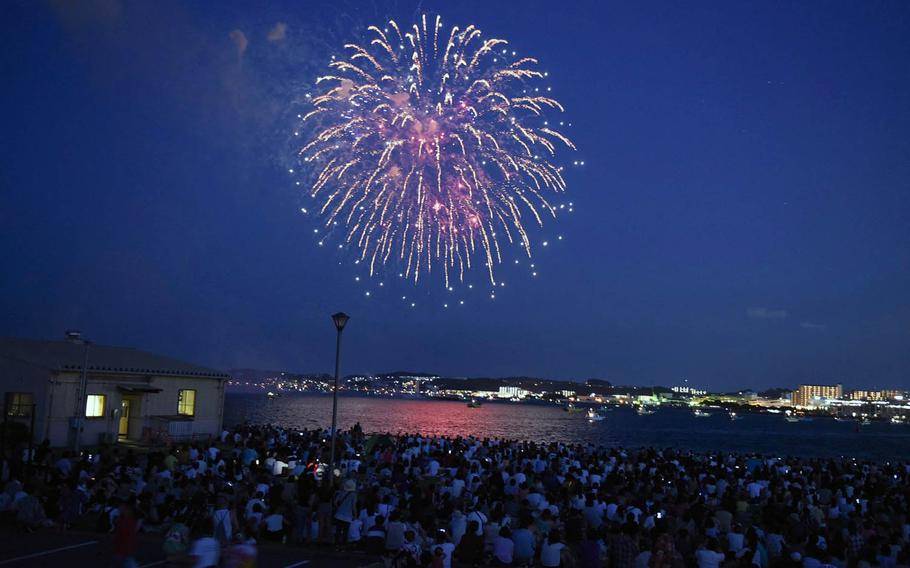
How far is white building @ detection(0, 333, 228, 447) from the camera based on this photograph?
2462 cm

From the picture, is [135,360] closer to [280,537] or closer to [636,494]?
[280,537]

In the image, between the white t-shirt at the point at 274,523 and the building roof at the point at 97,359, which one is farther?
the building roof at the point at 97,359

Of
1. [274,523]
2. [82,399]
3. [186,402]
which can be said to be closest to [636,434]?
[186,402]

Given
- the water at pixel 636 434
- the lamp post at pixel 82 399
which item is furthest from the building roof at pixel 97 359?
the water at pixel 636 434

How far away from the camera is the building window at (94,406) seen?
26031 millimetres

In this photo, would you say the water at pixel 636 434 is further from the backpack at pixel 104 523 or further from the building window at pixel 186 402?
the backpack at pixel 104 523

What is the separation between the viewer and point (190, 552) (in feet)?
24.0

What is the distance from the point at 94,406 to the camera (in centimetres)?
2636

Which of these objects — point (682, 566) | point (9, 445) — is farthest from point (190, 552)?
point (9, 445)

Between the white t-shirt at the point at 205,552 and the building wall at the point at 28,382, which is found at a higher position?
the building wall at the point at 28,382

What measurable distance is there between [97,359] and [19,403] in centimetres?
388

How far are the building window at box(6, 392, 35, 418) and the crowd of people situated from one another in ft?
8.50

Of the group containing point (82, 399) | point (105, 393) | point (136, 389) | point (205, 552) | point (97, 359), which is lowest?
point (205, 552)

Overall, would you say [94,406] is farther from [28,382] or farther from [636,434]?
[636,434]
